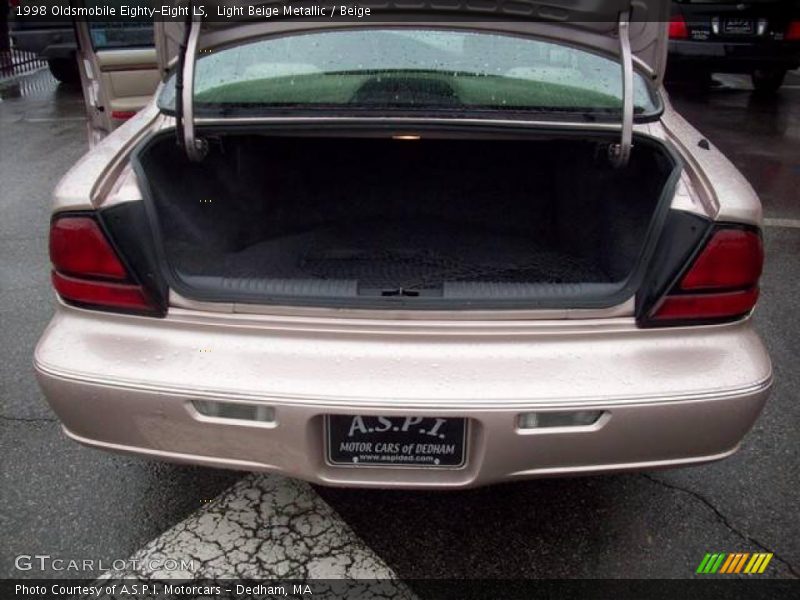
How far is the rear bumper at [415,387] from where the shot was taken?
5.46ft

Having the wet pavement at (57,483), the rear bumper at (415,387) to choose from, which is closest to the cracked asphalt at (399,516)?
the wet pavement at (57,483)

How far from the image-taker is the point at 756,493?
7.48 feet

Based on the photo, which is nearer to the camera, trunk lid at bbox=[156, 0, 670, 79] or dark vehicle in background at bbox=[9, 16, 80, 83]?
trunk lid at bbox=[156, 0, 670, 79]

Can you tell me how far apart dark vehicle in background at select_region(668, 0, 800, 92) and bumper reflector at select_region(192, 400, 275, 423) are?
763cm

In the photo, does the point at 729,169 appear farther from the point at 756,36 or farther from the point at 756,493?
the point at 756,36

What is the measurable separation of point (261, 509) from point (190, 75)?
4.27ft

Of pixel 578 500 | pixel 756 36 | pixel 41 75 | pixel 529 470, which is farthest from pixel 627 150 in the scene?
pixel 41 75

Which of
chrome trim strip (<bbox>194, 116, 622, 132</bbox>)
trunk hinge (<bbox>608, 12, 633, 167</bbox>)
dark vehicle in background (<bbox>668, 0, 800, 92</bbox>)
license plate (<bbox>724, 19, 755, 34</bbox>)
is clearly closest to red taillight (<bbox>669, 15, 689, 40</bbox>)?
dark vehicle in background (<bbox>668, 0, 800, 92</bbox>)

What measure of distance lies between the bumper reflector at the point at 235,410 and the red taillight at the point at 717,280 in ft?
3.23

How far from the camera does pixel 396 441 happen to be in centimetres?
175

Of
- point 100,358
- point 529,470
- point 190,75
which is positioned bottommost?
point 529,470

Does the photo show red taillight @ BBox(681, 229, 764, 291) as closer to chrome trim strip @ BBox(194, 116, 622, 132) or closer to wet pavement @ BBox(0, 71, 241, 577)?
chrome trim strip @ BBox(194, 116, 622, 132)

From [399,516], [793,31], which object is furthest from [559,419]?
[793,31]

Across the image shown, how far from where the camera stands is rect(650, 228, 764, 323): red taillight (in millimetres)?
1750
